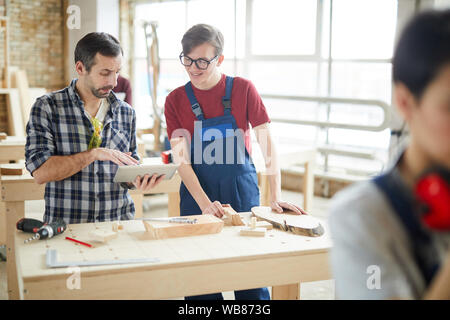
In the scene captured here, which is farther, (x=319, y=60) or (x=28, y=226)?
(x=319, y=60)

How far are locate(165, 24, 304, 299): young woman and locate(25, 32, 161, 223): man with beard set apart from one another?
308 mm

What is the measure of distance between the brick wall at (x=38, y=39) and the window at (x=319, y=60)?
3.22 m

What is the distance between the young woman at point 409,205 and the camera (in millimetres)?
882

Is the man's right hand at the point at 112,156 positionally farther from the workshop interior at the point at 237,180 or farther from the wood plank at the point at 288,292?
the wood plank at the point at 288,292

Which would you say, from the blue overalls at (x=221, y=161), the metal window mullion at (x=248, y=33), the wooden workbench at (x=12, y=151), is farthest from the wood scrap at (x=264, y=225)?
the metal window mullion at (x=248, y=33)

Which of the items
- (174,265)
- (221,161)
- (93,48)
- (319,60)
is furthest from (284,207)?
(319,60)

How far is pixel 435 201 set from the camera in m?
0.82

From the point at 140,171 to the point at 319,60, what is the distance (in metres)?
→ 4.65

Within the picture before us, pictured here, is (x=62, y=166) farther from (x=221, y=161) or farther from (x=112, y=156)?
(x=221, y=161)

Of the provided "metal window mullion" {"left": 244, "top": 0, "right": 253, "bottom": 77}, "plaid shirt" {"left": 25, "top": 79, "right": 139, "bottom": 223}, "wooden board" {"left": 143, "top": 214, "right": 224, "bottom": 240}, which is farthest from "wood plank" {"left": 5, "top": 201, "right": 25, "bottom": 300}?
"metal window mullion" {"left": 244, "top": 0, "right": 253, "bottom": 77}


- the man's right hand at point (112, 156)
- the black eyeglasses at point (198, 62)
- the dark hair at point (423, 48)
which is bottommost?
the man's right hand at point (112, 156)

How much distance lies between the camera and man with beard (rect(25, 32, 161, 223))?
2.27 meters
